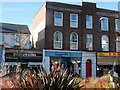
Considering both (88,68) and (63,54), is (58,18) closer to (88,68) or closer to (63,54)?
(63,54)

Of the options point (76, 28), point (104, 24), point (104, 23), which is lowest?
point (76, 28)

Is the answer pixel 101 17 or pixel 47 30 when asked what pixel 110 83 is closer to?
pixel 47 30

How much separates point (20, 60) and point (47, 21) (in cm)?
621

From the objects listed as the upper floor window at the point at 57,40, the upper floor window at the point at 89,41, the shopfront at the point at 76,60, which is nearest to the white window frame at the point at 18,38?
the shopfront at the point at 76,60

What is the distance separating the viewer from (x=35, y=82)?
7.91 m

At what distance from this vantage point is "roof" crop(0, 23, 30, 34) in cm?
3654

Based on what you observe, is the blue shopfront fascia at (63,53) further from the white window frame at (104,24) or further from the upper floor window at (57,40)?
the white window frame at (104,24)

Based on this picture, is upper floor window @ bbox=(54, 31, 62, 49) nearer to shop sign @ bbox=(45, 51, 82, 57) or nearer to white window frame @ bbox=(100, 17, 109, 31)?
shop sign @ bbox=(45, 51, 82, 57)

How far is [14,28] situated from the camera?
38406mm

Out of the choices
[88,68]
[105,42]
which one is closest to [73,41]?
[88,68]

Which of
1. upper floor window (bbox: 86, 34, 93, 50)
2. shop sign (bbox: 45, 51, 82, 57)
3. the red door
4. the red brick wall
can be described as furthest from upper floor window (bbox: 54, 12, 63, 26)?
the red door

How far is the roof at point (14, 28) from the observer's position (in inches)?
1439

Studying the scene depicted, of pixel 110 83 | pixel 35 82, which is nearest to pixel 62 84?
pixel 35 82

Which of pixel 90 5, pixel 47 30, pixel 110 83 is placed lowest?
pixel 110 83
